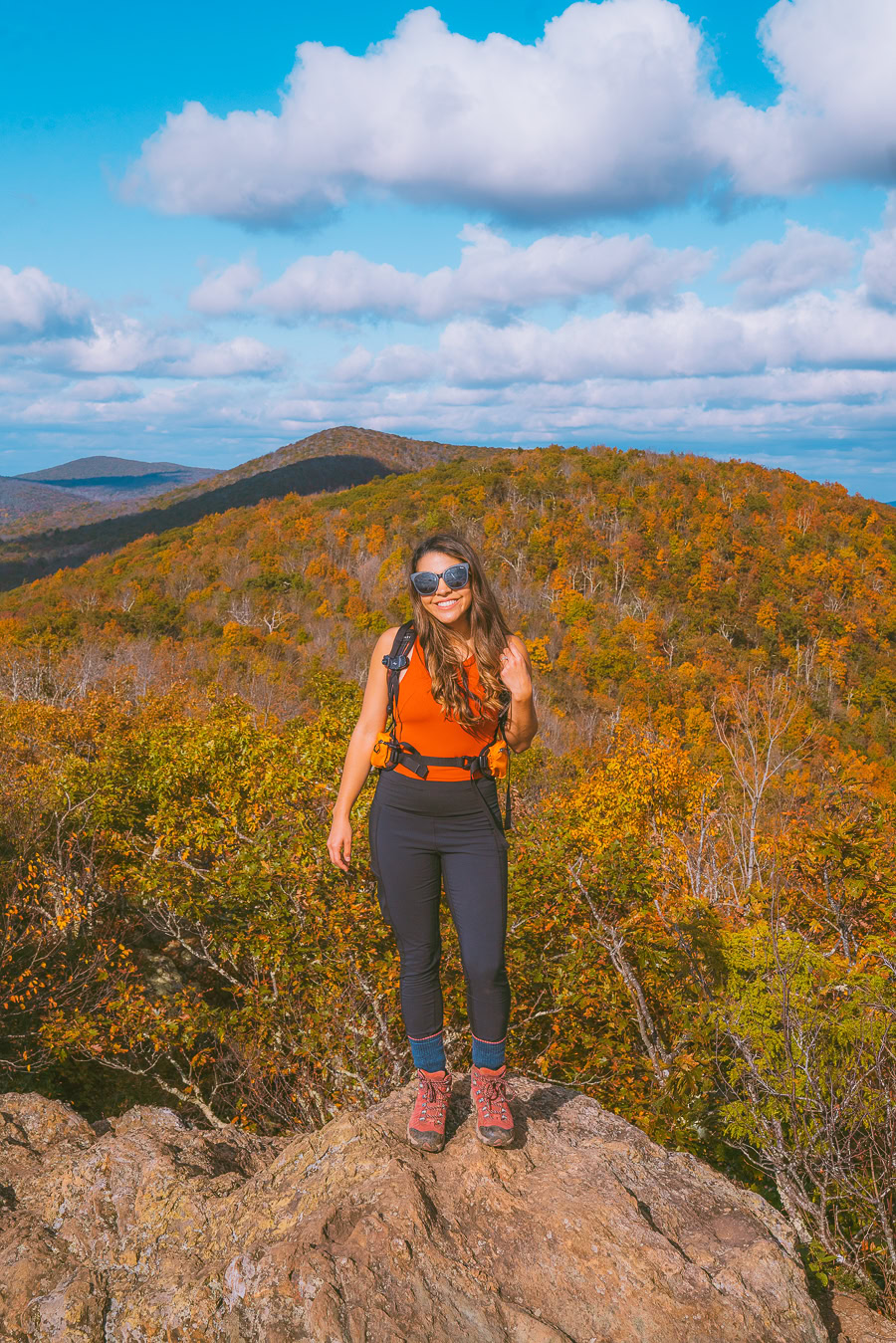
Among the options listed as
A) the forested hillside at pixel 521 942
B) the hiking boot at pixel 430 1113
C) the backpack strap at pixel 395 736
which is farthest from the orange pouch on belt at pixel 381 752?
the forested hillside at pixel 521 942

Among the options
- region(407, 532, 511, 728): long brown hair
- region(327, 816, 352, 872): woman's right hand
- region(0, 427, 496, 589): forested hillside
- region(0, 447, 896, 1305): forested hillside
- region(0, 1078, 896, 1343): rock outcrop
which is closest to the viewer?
region(0, 1078, 896, 1343): rock outcrop

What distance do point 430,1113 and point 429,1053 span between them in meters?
0.20

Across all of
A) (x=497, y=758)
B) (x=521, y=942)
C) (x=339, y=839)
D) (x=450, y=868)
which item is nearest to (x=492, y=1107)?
(x=450, y=868)

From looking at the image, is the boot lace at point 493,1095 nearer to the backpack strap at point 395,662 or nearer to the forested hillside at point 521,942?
the forested hillside at point 521,942

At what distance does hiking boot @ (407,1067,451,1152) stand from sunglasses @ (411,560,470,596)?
187cm

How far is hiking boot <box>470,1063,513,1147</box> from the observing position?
2938mm

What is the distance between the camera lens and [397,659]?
2.95 metres

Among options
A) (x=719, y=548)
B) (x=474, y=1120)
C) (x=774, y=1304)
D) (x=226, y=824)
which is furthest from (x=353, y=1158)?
(x=719, y=548)

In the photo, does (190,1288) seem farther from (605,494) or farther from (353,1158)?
(605,494)

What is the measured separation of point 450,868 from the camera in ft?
9.66

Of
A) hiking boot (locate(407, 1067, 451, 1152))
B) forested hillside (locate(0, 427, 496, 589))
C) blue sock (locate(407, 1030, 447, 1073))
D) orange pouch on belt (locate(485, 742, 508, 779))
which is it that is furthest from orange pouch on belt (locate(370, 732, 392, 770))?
forested hillside (locate(0, 427, 496, 589))

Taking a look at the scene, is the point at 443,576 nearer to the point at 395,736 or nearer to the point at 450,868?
the point at 395,736

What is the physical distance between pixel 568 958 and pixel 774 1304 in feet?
14.2

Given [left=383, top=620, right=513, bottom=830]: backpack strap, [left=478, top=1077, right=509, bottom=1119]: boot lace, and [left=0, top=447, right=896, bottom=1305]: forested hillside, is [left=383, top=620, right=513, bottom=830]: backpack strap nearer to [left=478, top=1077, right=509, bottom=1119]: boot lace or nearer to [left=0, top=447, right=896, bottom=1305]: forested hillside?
[left=478, top=1077, right=509, bottom=1119]: boot lace
